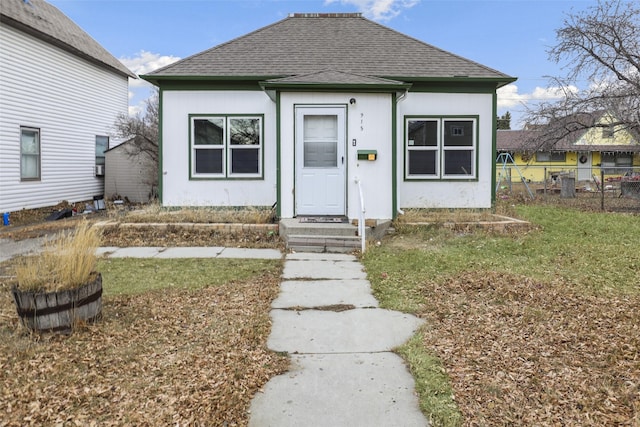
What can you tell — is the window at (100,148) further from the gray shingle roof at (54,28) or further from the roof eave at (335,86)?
the roof eave at (335,86)

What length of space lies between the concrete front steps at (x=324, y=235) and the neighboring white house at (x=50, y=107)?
9109 millimetres

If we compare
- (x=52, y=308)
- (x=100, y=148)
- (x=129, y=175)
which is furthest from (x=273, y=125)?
(x=100, y=148)

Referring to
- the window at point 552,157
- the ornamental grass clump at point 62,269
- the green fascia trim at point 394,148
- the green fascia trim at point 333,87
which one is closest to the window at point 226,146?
the green fascia trim at point 333,87

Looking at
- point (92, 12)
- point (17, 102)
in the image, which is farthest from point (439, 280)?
point (92, 12)

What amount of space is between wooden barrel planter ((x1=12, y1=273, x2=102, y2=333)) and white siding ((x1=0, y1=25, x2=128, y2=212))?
10.6 m

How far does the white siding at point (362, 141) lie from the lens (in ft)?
28.7

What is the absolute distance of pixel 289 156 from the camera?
875cm

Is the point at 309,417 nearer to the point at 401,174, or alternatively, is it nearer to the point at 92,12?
the point at 401,174

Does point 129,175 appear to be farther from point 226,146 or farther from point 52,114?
point 226,146

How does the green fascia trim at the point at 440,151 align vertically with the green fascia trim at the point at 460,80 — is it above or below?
below

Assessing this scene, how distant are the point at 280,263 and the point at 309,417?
4.09 metres

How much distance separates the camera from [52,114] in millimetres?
14609

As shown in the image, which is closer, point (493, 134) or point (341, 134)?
point (341, 134)

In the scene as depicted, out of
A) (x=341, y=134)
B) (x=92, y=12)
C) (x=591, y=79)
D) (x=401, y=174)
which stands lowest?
(x=401, y=174)
